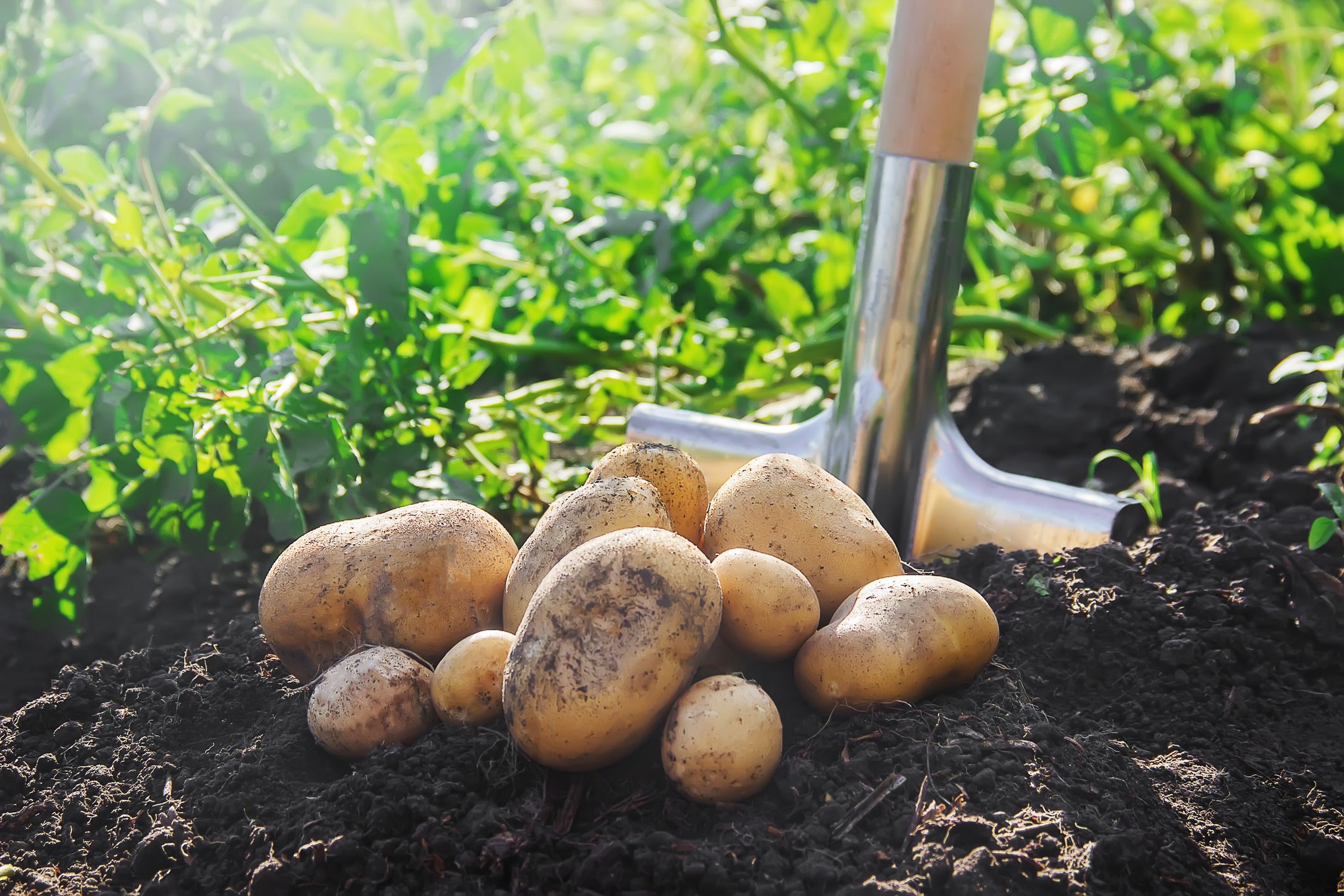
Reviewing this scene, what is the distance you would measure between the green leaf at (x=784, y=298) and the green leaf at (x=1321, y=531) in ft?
3.07

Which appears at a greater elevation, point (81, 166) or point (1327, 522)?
point (81, 166)

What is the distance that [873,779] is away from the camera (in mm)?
913

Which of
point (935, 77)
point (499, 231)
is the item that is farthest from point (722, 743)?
point (499, 231)

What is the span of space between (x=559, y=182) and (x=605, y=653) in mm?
1358

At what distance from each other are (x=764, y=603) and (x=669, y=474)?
232mm

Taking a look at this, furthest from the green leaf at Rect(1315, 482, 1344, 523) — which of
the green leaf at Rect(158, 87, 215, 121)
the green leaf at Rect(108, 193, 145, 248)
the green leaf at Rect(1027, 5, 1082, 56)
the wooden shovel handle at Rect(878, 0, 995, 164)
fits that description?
the green leaf at Rect(158, 87, 215, 121)

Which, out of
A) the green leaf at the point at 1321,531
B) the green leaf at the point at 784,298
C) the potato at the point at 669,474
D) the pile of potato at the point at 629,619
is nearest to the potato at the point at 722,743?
the pile of potato at the point at 629,619

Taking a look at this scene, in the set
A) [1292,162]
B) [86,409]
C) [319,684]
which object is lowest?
[319,684]

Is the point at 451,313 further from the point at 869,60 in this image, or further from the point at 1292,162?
the point at 1292,162

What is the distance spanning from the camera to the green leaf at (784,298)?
1896mm

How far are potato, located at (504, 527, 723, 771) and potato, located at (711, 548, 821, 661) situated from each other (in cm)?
5

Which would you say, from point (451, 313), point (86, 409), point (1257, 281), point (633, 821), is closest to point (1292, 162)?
point (1257, 281)

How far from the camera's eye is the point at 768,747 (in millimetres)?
904

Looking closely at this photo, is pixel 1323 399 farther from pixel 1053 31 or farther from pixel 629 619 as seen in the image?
pixel 629 619
